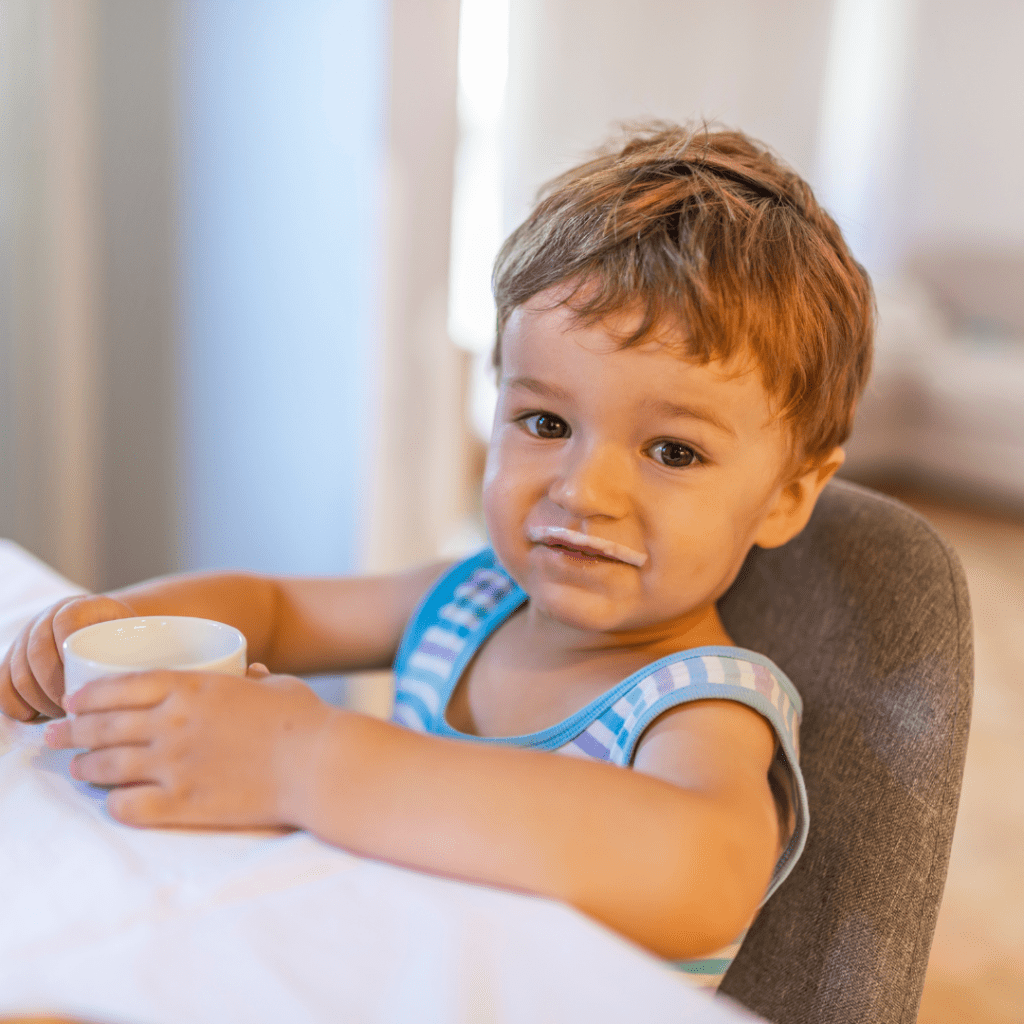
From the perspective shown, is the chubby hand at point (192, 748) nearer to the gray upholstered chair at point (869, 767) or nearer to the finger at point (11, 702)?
the finger at point (11, 702)

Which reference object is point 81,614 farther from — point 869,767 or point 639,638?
point 869,767

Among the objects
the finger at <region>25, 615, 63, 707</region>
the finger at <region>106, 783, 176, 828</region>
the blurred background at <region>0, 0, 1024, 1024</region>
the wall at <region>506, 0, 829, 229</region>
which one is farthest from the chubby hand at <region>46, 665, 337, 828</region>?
the wall at <region>506, 0, 829, 229</region>

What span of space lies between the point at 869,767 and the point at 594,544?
26 cm

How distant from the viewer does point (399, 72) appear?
4.82 ft

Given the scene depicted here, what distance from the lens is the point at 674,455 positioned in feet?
2.35

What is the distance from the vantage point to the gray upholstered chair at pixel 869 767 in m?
0.68

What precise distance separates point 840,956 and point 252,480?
4.41ft

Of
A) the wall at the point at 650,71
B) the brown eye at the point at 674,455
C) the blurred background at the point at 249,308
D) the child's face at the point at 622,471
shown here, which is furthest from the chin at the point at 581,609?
the wall at the point at 650,71

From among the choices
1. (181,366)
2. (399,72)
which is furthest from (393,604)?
(181,366)

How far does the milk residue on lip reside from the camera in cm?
70

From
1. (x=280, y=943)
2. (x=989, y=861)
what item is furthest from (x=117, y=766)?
(x=989, y=861)

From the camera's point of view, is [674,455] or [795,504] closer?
[674,455]

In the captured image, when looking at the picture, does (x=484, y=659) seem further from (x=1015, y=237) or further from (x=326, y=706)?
(x=1015, y=237)

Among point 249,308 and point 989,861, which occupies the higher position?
point 249,308
